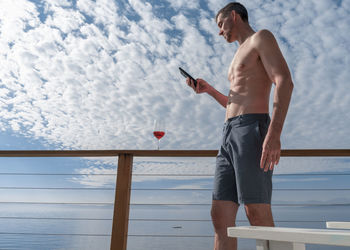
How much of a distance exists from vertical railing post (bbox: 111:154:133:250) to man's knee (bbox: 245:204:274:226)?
970 mm

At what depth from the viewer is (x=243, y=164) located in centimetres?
112

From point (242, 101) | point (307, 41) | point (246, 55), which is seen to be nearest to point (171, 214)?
point (242, 101)

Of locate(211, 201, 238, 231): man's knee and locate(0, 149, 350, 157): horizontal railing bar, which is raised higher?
locate(0, 149, 350, 157): horizontal railing bar

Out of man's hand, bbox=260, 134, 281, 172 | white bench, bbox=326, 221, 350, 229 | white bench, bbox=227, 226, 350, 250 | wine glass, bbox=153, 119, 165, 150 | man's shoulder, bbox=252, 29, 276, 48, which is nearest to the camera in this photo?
white bench, bbox=227, 226, 350, 250

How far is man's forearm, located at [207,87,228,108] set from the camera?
5.40ft

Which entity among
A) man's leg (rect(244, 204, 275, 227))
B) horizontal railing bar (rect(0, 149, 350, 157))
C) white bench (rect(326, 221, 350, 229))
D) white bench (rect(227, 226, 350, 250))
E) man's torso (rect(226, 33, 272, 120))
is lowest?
white bench (rect(227, 226, 350, 250))

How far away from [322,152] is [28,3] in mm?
4933

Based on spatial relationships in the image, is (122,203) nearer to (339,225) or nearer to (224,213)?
(224,213)

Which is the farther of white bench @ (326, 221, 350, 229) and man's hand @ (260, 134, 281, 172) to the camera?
man's hand @ (260, 134, 281, 172)

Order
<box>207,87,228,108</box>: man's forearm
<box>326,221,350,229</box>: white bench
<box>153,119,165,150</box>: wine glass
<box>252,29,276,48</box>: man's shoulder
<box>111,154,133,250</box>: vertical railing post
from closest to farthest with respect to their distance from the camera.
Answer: <box>326,221,350,229</box>: white bench < <box>252,29,276,48</box>: man's shoulder < <box>207,87,228,108</box>: man's forearm < <box>111,154,133,250</box>: vertical railing post < <box>153,119,165,150</box>: wine glass

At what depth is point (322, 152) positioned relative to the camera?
1.79 metres

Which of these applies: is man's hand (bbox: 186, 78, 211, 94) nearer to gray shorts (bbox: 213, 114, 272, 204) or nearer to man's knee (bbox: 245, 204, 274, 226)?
gray shorts (bbox: 213, 114, 272, 204)

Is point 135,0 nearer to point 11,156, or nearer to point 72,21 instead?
point 72,21

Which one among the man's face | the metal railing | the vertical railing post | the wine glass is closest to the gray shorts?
the man's face
